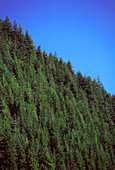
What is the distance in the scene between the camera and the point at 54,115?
207 feet

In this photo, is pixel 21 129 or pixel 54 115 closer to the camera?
pixel 21 129

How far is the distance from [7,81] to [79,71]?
5207cm

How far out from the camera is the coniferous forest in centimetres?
4562

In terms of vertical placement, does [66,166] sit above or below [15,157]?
below

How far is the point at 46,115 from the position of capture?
2320 inches

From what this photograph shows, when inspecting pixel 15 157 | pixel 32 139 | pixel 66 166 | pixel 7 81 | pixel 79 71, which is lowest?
pixel 66 166

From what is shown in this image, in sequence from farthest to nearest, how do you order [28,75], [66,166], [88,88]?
[88,88] < [28,75] < [66,166]

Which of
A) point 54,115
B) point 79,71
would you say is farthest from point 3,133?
point 79,71

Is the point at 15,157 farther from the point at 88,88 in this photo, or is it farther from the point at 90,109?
the point at 88,88

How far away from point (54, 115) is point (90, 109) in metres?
23.3

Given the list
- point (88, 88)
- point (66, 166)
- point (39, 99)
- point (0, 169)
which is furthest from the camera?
point (88, 88)

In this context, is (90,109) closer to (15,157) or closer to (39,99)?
(39,99)

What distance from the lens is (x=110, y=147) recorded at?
69.1m

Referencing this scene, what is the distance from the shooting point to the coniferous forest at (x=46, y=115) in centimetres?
4562
